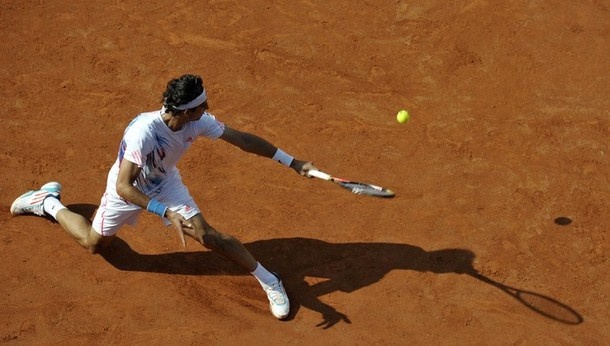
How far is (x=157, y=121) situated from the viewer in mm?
7461

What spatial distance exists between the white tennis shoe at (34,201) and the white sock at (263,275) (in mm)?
2516

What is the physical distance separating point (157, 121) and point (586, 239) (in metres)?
4.68

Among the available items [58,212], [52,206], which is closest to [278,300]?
[58,212]

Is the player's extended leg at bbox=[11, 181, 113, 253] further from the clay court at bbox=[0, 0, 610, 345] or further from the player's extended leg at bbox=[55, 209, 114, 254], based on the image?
the clay court at bbox=[0, 0, 610, 345]

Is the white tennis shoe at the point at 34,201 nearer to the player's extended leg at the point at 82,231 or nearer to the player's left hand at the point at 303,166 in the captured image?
the player's extended leg at the point at 82,231

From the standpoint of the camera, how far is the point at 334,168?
9.39 metres

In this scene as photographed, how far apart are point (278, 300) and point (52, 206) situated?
2.72m

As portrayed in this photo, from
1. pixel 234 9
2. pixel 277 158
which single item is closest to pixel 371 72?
pixel 234 9

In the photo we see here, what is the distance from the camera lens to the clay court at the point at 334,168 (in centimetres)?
795

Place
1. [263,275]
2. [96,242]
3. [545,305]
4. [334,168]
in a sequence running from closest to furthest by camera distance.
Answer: [263,275]
[545,305]
[96,242]
[334,168]

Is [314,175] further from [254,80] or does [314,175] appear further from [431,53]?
[431,53]

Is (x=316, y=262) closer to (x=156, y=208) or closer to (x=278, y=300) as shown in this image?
(x=278, y=300)

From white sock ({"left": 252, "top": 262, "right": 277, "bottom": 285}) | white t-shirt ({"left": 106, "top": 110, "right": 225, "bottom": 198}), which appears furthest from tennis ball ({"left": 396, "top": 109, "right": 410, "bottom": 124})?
white sock ({"left": 252, "top": 262, "right": 277, "bottom": 285})

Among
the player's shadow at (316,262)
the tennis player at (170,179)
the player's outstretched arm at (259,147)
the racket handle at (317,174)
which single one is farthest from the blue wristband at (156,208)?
the racket handle at (317,174)
